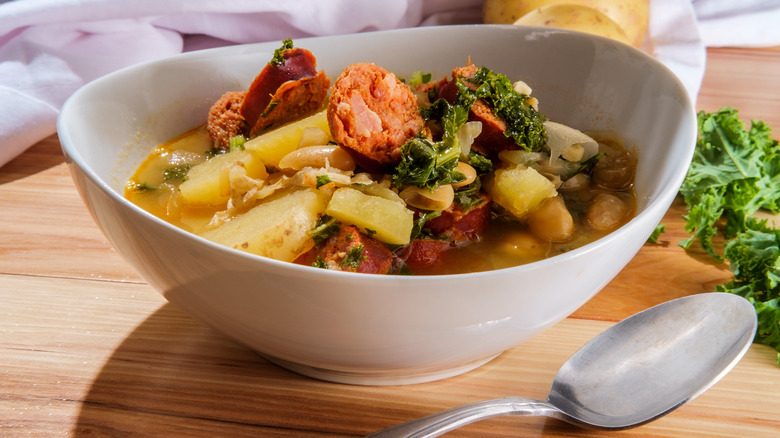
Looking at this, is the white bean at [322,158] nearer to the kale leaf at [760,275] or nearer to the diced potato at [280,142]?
the diced potato at [280,142]

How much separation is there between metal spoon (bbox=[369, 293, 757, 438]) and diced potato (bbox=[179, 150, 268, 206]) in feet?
2.52

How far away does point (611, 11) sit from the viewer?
3.33 m

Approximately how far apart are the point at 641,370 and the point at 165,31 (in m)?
2.65

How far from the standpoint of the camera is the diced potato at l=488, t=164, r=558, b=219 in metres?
1.74

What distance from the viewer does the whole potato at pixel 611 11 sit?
3.30 m

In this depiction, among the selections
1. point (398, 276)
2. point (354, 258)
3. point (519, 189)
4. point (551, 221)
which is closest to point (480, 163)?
point (519, 189)

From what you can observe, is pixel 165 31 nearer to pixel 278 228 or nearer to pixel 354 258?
pixel 278 228

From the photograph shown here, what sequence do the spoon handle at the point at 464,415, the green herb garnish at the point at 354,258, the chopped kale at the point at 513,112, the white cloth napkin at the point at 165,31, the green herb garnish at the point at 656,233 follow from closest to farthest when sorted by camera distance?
1. the spoon handle at the point at 464,415
2. the green herb garnish at the point at 354,258
3. the chopped kale at the point at 513,112
4. the green herb garnish at the point at 656,233
5. the white cloth napkin at the point at 165,31

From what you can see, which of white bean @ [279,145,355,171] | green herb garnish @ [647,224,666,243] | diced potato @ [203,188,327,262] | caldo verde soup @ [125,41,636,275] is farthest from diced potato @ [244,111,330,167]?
green herb garnish @ [647,224,666,243]

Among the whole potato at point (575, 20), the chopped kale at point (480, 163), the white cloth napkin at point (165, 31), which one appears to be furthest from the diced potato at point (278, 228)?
the whole potato at point (575, 20)

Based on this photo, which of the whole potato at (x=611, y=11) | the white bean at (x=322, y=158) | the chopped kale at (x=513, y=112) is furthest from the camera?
the whole potato at (x=611, y=11)

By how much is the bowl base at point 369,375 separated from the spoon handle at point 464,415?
154 mm

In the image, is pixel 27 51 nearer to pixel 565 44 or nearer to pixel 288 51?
pixel 288 51

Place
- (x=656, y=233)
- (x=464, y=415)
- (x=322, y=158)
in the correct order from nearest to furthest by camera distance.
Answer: (x=464, y=415) < (x=322, y=158) < (x=656, y=233)
